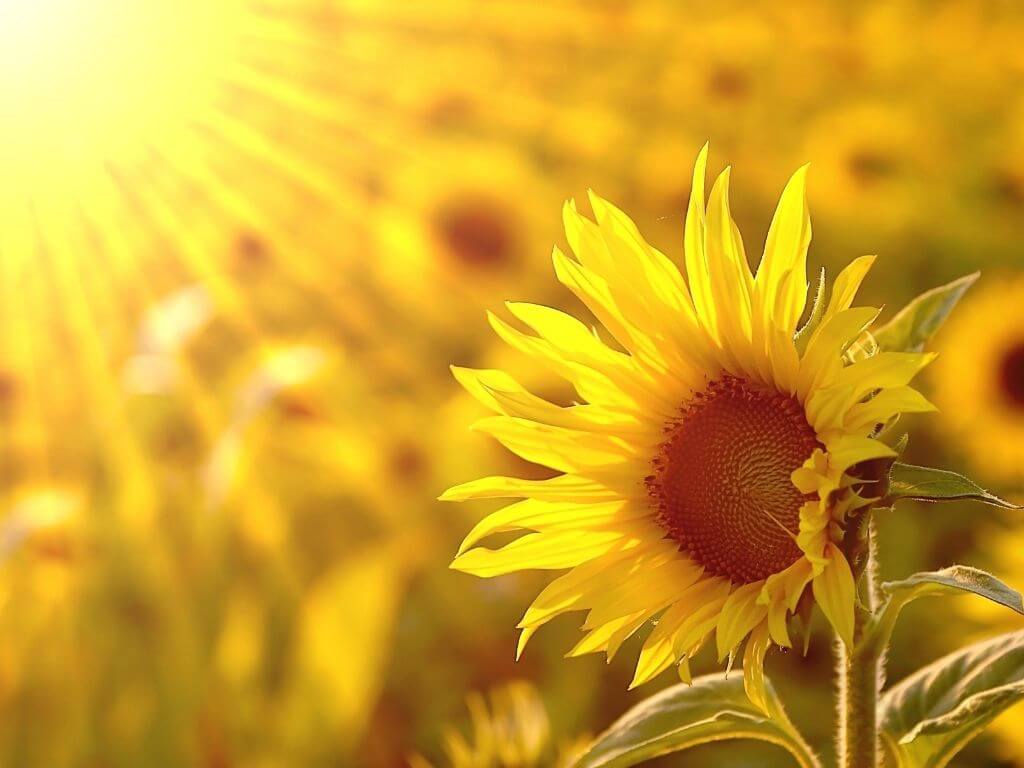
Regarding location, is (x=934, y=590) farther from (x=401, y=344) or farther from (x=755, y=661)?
(x=401, y=344)

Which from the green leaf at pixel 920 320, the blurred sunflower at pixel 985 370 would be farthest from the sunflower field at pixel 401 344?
the green leaf at pixel 920 320

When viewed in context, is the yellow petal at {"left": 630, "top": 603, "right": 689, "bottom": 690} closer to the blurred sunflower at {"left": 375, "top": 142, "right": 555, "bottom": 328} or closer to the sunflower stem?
the sunflower stem

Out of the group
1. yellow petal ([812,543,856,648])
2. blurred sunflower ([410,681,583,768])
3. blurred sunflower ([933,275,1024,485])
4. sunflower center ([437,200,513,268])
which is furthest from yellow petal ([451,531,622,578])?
sunflower center ([437,200,513,268])

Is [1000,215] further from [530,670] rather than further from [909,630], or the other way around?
[530,670]

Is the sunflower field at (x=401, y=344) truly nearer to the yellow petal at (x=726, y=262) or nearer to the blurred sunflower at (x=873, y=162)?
the blurred sunflower at (x=873, y=162)

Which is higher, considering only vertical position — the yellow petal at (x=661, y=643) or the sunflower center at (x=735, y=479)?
the sunflower center at (x=735, y=479)

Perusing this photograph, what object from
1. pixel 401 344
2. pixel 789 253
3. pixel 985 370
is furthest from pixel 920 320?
pixel 401 344
